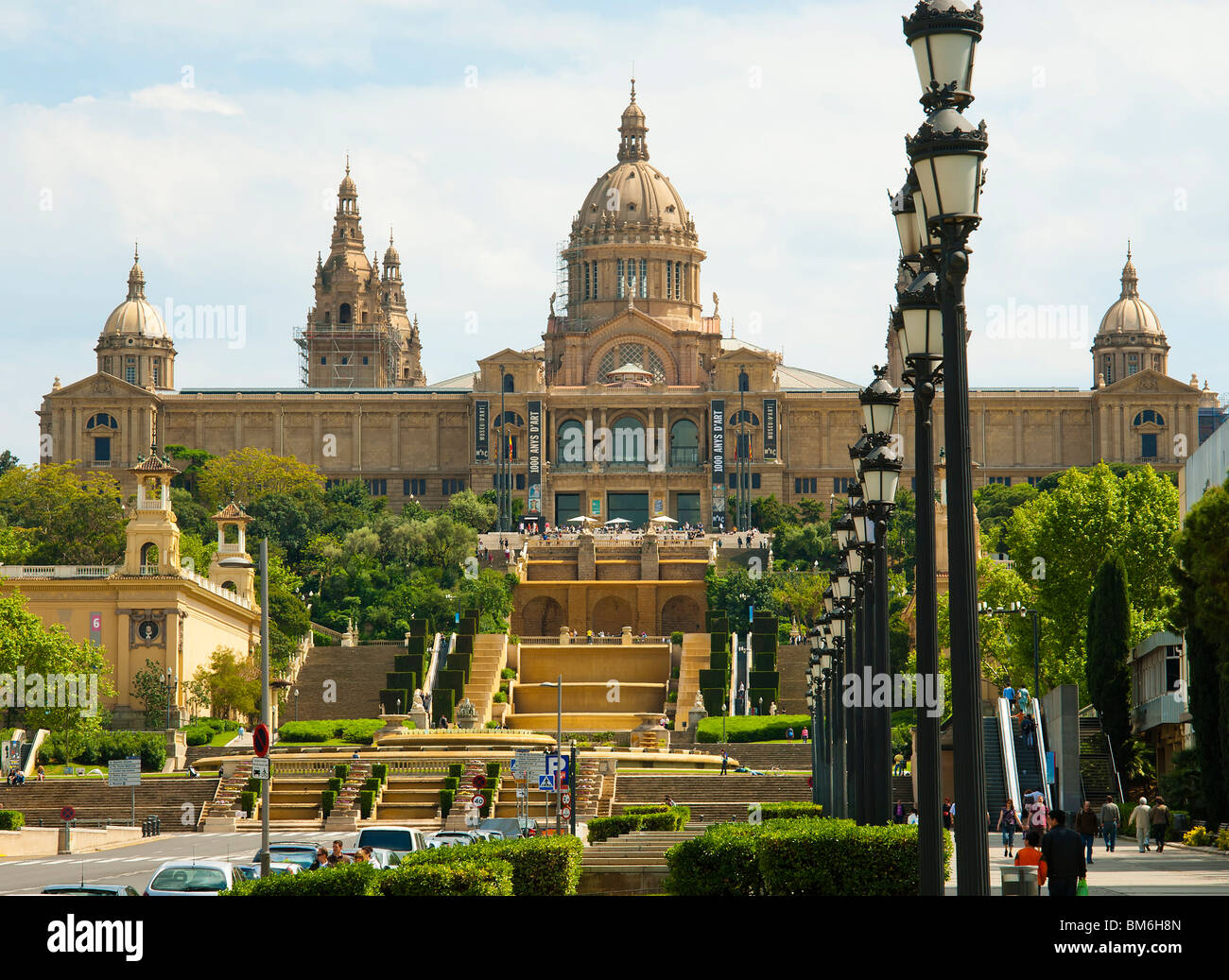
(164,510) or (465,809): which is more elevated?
(164,510)

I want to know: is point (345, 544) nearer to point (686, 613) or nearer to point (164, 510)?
A: point (686, 613)

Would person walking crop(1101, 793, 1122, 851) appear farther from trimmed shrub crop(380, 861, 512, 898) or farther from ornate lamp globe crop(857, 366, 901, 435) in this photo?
trimmed shrub crop(380, 861, 512, 898)

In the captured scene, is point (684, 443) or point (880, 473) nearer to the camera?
point (880, 473)

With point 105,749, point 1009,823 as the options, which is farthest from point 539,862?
point 105,749

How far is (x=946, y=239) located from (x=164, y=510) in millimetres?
70785

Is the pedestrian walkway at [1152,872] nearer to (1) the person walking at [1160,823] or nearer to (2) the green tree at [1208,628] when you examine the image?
(1) the person walking at [1160,823]

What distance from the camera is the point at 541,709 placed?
86000 mm

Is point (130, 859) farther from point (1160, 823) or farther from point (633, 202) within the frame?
point (633, 202)

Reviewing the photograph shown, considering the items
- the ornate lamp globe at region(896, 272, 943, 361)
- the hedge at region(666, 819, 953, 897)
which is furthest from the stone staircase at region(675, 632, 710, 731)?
the ornate lamp globe at region(896, 272, 943, 361)

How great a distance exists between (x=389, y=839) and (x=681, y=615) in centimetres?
7470

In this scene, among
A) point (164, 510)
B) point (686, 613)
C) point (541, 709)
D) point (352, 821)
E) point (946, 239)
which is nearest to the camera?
point (946, 239)

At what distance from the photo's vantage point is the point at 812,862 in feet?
65.6

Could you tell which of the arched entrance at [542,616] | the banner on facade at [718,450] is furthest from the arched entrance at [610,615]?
A: the banner on facade at [718,450]
